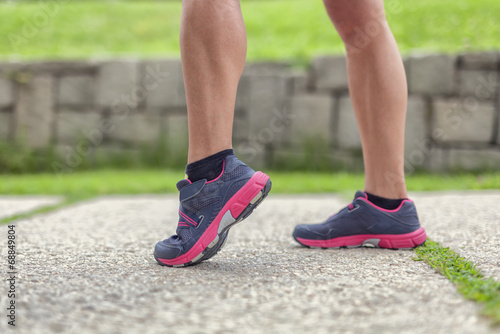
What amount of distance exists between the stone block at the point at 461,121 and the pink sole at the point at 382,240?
107 inches

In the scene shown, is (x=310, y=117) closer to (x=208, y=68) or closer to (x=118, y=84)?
(x=118, y=84)

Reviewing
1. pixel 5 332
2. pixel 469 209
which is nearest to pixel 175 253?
pixel 5 332

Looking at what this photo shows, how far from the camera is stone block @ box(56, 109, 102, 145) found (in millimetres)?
4414

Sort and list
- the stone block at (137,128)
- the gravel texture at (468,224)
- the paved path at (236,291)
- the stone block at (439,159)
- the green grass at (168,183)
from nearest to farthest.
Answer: the paved path at (236,291)
the gravel texture at (468,224)
the green grass at (168,183)
the stone block at (439,159)
the stone block at (137,128)

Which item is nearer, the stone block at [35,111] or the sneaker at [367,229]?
the sneaker at [367,229]

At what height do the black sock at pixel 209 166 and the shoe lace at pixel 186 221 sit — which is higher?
the black sock at pixel 209 166

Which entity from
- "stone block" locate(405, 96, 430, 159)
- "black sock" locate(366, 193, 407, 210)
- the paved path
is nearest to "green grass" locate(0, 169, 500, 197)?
"stone block" locate(405, 96, 430, 159)

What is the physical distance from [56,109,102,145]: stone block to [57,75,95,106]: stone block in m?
0.11

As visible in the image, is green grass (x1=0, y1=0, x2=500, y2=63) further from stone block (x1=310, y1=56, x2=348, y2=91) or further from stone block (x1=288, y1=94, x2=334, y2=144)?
stone block (x1=288, y1=94, x2=334, y2=144)

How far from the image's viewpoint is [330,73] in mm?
4027

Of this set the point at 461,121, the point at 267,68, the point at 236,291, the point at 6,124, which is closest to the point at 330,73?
the point at 267,68

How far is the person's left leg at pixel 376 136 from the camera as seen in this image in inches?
52.4

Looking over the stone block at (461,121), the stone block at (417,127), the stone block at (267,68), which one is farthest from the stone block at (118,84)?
the stone block at (461,121)

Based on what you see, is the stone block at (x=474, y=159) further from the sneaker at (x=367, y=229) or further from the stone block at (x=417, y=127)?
the sneaker at (x=367, y=229)
